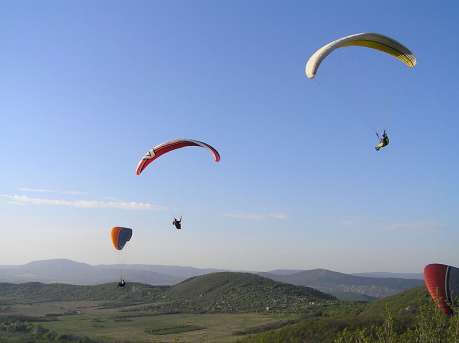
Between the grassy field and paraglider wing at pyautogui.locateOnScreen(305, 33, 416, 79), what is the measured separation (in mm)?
50551

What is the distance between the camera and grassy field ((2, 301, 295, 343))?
80.4 m

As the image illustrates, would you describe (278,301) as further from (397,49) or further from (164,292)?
(397,49)

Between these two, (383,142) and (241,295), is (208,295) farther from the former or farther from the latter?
(383,142)

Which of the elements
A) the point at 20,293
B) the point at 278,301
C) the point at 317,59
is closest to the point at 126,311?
the point at 278,301

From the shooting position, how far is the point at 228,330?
8531cm

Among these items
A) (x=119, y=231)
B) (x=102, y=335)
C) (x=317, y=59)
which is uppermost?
(x=317, y=59)

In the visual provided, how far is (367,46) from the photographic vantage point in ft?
87.2

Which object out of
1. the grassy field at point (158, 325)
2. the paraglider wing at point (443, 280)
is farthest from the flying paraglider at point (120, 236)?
the paraglider wing at point (443, 280)

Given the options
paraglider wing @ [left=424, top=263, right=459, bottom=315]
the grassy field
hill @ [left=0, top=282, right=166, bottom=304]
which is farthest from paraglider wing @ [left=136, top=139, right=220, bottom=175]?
hill @ [left=0, top=282, right=166, bottom=304]

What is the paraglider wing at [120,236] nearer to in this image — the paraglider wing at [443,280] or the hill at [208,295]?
the paraglider wing at [443,280]

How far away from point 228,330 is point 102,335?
21.4 meters

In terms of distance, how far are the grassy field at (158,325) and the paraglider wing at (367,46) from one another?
50.6 metres

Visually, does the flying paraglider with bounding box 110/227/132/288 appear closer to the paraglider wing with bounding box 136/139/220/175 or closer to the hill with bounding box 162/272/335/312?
the paraglider wing with bounding box 136/139/220/175

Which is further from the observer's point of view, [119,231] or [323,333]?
[323,333]
